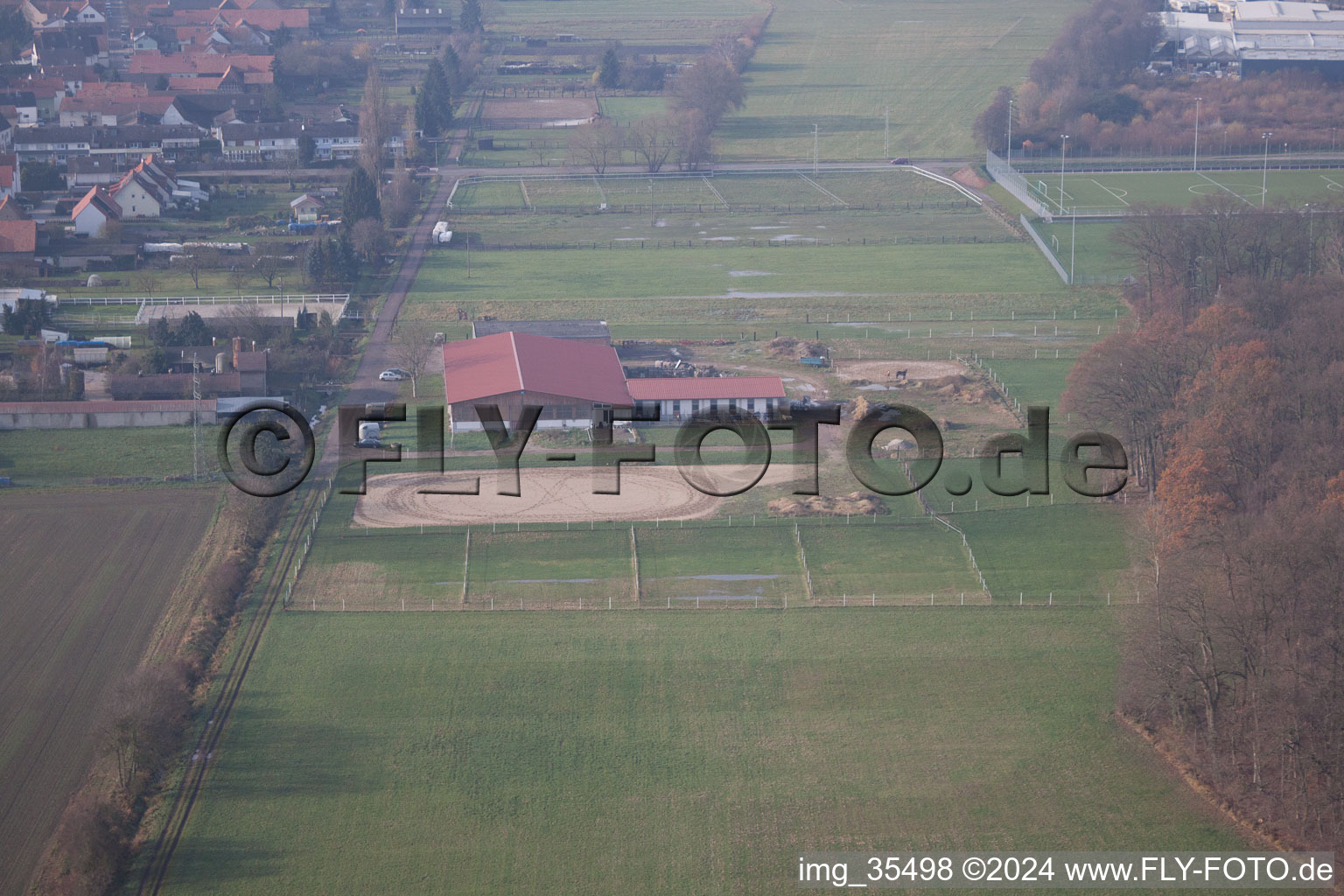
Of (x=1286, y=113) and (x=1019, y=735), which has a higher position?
(x=1286, y=113)

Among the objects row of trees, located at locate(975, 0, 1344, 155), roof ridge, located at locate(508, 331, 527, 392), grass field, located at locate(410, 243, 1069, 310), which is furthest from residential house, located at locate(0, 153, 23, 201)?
A: row of trees, located at locate(975, 0, 1344, 155)

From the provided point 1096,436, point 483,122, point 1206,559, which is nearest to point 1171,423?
point 1096,436

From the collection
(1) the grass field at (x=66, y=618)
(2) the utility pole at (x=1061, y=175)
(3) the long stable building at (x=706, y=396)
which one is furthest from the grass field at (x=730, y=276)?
(1) the grass field at (x=66, y=618)

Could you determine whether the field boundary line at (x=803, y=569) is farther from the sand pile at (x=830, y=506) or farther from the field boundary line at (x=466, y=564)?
the field boundary line at (x=466, y=564)

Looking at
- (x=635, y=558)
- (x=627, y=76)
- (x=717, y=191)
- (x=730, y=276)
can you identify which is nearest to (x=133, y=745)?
(x=635, y=558)

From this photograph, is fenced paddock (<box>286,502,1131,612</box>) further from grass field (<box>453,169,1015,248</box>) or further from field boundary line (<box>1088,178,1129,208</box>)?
field boundary line (<box>1088,178,1129,208</box>)

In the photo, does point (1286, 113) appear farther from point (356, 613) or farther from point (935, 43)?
point (356, 613)
